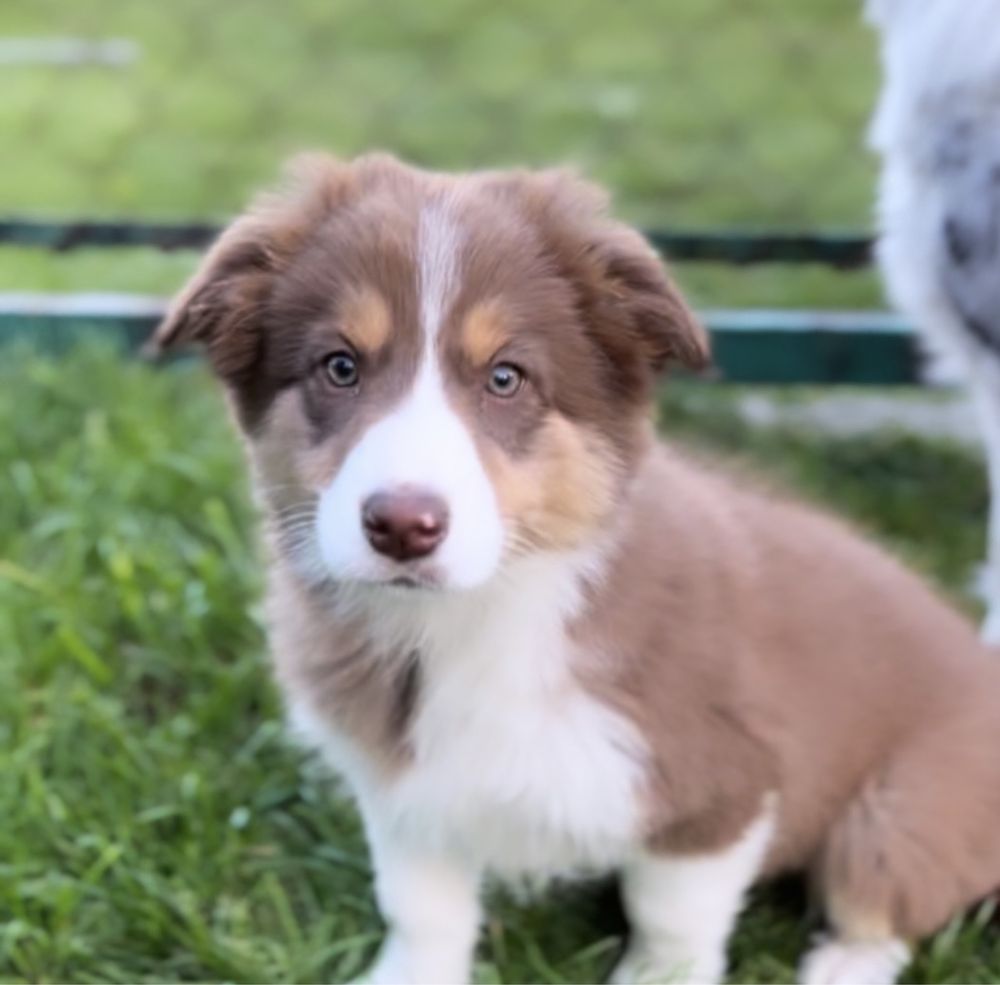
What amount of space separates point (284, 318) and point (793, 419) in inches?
115

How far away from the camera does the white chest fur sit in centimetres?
252

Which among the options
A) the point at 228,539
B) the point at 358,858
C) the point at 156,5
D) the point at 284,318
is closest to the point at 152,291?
the point at 228,539

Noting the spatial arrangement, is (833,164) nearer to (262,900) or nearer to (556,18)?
(556,18)

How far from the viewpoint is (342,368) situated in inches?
90.7

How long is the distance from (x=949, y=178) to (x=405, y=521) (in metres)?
1.70

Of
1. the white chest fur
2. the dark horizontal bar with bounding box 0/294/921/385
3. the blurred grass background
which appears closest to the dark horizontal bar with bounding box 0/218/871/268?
the dark horizontal bar with bounding box 0/294/921/385

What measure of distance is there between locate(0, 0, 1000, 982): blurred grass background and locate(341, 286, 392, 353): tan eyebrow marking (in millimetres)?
1193

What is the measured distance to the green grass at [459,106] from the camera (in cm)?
620

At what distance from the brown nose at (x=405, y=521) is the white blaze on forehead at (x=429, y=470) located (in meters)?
0.01

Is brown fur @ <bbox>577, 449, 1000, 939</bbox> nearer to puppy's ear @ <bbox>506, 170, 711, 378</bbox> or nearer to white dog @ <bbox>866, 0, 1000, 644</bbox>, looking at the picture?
puppy's ear @ <bbox>506, 170, 711, 378</bbox>

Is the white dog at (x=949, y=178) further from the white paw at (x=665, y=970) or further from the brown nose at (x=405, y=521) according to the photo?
the brown nose at (x=405, y=521)

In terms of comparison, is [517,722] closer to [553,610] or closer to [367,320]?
[553,610]

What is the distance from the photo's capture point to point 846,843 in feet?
9.15

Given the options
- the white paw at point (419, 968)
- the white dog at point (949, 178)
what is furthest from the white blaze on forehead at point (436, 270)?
the white dog at point (949, 178)
